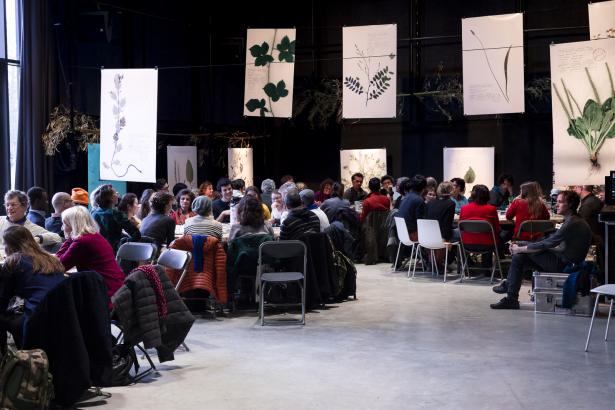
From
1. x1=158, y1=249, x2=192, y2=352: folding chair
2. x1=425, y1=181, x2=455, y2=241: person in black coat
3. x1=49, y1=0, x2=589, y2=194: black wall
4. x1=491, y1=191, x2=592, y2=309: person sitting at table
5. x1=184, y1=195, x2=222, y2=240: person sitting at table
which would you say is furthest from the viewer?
x1=49, y1=0, x2=589, y2=194: black wall

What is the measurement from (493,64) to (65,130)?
6.27 m

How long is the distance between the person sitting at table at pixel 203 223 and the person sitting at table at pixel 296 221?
0.61m

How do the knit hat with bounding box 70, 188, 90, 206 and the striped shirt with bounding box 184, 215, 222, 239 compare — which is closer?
the striped shirt with bounding box 184, 215, 222, 239

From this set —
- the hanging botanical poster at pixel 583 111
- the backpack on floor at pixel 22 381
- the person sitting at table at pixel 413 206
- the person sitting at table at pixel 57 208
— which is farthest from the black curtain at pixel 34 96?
the backpack on floor at pixel 22 381

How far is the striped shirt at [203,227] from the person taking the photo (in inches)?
303

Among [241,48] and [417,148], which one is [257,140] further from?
[417,148]

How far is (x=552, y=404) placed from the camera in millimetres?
4887

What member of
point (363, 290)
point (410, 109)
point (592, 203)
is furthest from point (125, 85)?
point (410, 109)

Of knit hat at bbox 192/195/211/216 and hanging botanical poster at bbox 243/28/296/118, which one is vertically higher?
hanging botanical poster at bbox 243/28/296/118

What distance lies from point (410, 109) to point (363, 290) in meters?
6.92

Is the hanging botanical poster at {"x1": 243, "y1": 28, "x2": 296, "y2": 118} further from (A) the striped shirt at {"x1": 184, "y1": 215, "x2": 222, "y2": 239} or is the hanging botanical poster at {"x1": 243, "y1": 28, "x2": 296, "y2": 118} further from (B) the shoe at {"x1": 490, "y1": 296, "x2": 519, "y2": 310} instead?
(B) the shoe at {"x1": 490, "y1": 296, "x2": 519, "y2": 310}

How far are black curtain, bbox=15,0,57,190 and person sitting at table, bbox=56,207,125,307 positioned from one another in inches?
279

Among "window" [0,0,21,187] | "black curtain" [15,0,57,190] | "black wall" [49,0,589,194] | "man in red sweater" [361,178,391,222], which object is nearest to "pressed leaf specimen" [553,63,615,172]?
"man in red sweater" [361,178,391,222]

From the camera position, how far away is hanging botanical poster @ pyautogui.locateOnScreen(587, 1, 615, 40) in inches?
417
